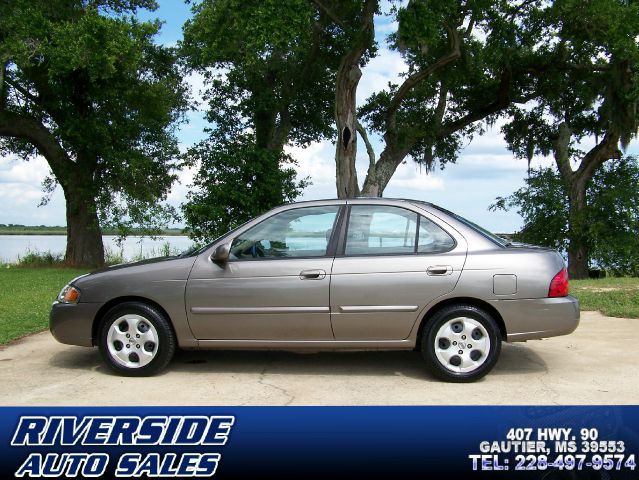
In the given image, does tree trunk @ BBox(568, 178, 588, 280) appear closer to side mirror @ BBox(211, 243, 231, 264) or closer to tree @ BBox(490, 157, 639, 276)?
tree @ BBox(490, 157, 639, 276)

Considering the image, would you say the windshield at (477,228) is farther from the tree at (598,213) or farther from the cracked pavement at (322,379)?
the tree at (598,213)

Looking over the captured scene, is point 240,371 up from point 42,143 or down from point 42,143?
down

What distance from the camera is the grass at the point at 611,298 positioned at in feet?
30.4

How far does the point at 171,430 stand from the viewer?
11.7 ft

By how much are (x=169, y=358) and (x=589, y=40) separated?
18971 mm

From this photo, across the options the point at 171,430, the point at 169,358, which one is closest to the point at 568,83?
the point at 169,358

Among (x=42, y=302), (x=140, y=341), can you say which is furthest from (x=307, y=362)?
(x=42, y=302)

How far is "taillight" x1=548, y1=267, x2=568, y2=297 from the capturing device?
5.53 m

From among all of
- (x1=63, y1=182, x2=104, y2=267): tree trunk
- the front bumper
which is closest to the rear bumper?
the front bumper

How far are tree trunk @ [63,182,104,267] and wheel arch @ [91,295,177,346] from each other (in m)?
18.3

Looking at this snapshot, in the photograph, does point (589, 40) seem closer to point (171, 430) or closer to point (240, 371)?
point (240, 371)

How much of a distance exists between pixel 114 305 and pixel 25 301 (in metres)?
6.32

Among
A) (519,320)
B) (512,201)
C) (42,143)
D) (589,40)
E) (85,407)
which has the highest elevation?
(589,40)

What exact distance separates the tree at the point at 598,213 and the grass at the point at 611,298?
8.47 metres
